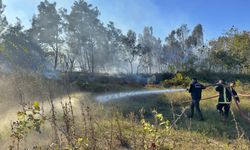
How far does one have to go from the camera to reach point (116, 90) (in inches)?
855

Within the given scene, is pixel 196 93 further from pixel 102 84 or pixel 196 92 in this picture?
pixel 102 84

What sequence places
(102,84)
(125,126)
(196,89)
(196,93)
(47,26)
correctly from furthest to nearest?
1. (47,26)
2. (102,84)
3. (196,93)
4. (196,89)
5. (125,126)

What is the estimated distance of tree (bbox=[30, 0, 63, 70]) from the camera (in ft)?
158

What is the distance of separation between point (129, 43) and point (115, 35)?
438 cm

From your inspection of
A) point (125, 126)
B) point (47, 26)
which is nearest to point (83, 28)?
point (47, 26)

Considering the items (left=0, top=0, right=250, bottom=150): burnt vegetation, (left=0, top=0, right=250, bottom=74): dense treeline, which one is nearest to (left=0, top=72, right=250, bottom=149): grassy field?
(left=0, top=0, right=250, bottom=150): burnt vegetation

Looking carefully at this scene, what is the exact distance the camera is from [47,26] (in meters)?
48.8

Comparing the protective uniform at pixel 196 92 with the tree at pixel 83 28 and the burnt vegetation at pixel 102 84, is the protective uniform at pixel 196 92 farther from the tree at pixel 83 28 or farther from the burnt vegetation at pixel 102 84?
the tree at pixel 83 28

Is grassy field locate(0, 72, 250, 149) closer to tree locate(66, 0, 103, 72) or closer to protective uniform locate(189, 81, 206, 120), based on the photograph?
protective uniform locate(189, 81, 206, 120)

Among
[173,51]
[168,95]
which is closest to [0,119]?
[168,95]

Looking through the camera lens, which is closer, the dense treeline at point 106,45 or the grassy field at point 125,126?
the grassy field at point 125,126

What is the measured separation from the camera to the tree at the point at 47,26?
158 ft

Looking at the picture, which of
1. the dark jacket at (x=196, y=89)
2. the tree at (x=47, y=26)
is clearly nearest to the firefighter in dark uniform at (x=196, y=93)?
the dark jacket at (x=196, y=89)

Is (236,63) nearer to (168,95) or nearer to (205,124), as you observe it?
(168,95)
